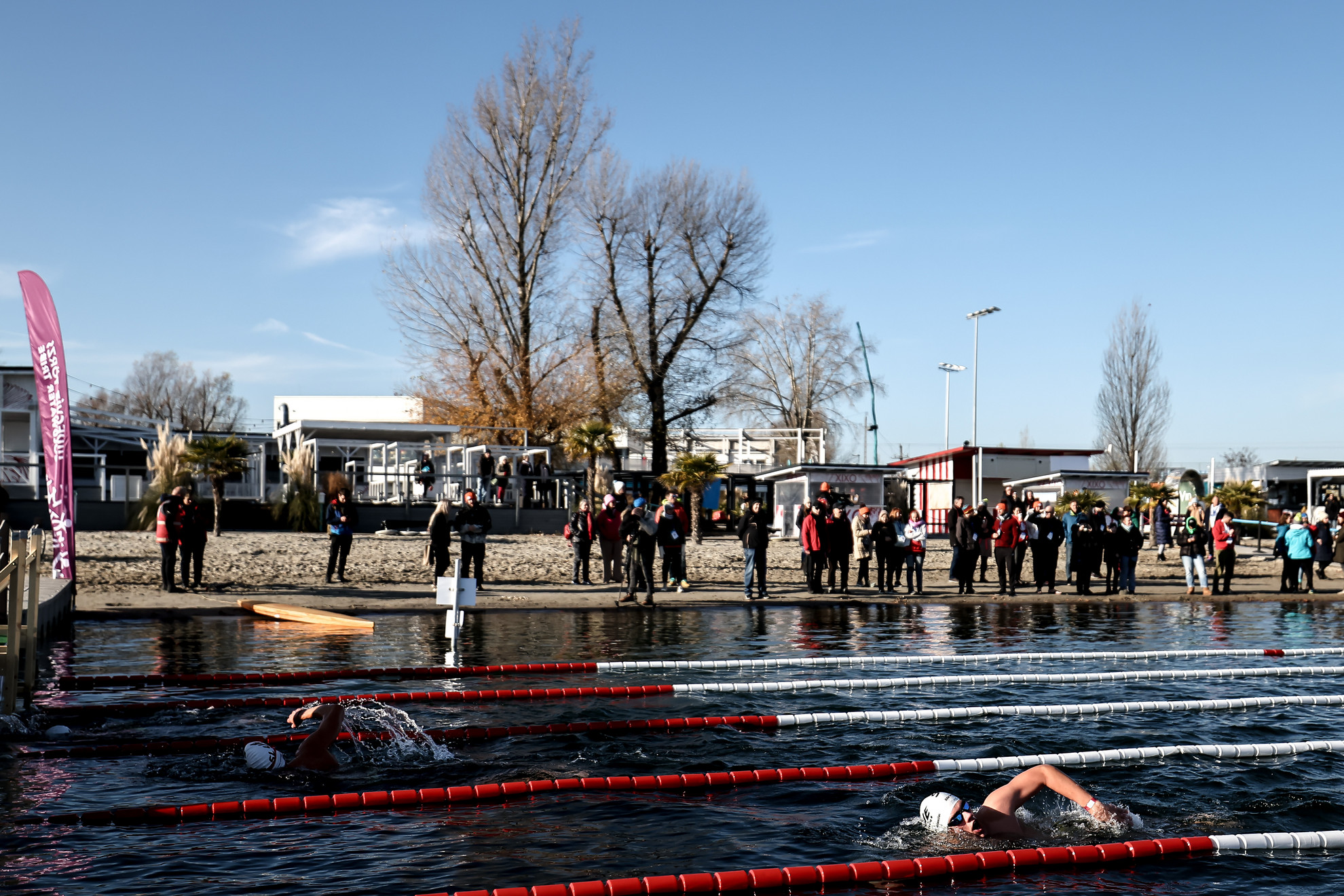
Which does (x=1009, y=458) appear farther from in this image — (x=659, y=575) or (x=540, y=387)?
(x=659, y=575)

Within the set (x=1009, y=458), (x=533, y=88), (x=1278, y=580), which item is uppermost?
(x=533, y=88)

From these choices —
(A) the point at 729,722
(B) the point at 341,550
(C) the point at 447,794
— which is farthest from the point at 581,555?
(C) the point at 447,794

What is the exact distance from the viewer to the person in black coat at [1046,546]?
72.8 ft

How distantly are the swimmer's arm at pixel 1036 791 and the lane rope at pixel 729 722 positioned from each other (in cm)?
302

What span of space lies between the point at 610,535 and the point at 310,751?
1326 cm

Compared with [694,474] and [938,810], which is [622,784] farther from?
[694,474]

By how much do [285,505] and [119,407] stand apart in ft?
200

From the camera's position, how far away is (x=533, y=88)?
149ft

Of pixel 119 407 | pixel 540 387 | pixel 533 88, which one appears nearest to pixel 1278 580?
pixel 540 387

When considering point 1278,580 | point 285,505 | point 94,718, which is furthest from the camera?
point 285,505

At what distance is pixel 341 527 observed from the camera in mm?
19984

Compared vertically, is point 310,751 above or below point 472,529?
below

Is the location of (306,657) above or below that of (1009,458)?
below

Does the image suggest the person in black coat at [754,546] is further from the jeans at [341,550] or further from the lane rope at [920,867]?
the lane rope at [920,867]
